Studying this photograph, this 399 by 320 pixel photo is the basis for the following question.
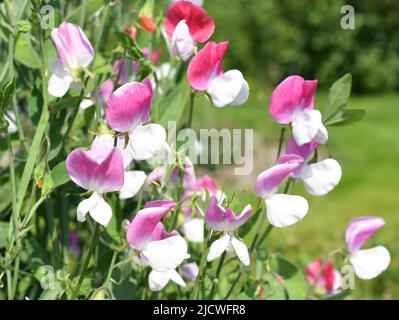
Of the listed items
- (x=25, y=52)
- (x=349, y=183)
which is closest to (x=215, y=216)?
(x=25, y=52)

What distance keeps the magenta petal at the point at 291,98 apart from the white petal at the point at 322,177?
57mm

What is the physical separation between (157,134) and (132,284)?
0.22m

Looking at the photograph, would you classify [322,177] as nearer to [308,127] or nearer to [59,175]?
[308,127]

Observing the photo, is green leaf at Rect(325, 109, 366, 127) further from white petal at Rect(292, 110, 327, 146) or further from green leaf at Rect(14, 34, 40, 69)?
green leaf at Rect(14, 34, 40, 69)

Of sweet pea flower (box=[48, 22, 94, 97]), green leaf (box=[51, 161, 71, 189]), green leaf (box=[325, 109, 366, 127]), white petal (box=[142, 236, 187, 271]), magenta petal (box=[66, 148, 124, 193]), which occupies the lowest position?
white petal (box=[142, 236, 187, 271])

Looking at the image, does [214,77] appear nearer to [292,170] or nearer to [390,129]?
[292,170]

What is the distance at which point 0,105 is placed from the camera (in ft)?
2.22

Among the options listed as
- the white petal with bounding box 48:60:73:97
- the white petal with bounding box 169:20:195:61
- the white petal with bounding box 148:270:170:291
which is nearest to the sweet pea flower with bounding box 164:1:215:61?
the white petal with bounding box 169:20:195:61

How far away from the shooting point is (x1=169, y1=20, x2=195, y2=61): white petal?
750mm

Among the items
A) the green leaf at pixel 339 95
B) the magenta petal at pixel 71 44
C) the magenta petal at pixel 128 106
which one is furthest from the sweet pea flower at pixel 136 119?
the green leaf at pixel 339 95

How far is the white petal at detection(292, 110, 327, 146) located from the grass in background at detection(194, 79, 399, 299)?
42 cm

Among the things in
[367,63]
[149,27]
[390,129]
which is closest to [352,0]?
[367,63]

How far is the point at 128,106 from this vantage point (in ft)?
2.18
